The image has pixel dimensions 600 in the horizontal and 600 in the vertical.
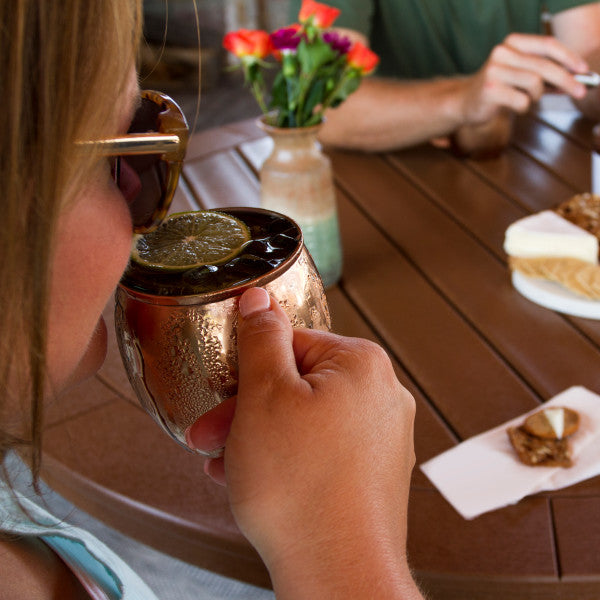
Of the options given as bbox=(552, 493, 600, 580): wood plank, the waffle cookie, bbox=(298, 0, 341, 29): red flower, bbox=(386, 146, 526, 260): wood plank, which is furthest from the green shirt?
bbox=(552, 493, 600, 580): wood plank

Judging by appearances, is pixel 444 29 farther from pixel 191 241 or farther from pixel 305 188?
pixel 191 241

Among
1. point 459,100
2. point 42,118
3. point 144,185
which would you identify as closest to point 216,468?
point 144,185

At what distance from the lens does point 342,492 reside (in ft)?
1.74

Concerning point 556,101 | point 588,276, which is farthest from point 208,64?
point 588,276

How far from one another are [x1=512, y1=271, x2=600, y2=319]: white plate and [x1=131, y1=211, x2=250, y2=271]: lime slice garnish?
2.03 ft

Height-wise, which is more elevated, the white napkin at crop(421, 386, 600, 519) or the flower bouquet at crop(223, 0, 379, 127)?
the flower bouquet at crop(223, 0, 379, 127)

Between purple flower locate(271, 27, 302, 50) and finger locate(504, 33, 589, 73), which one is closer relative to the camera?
purple flower locate(271, 27, 302, 50)

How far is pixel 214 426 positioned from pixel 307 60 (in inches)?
25.3

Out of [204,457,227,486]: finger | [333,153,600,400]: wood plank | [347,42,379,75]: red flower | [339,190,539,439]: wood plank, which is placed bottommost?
[339,190,539,439]: wood plank

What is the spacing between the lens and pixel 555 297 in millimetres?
1066

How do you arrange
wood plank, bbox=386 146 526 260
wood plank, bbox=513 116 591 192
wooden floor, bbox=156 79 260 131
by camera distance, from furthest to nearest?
wooden floor, bbox=156 79 260 131 < wood plank, bbox=513 116 591 192 < wood plank, bbox=386 146 526 260

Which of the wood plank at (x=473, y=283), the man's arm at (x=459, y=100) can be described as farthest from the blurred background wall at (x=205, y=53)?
the wood plank at (x=473, y=283)

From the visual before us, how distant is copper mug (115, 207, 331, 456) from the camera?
53 centimetres

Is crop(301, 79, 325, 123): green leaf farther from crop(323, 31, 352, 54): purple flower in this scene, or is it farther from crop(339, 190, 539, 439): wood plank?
crop(339, 190, 539, 439): wood plank
